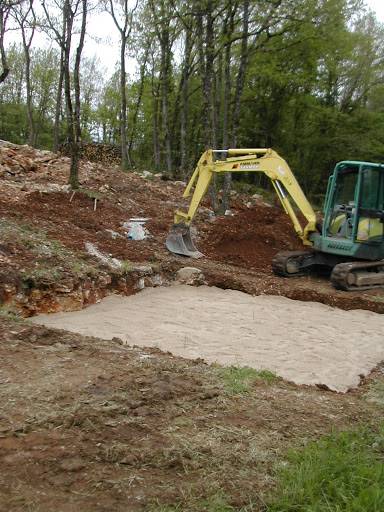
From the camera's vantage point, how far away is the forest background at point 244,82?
1769cm

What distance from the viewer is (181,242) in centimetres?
1246

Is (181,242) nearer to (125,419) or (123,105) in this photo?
(125,419)

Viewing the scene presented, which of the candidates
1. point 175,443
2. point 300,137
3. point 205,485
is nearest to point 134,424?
point 175,443

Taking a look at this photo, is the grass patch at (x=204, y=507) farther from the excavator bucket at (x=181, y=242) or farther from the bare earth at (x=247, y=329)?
the excavator bucket at (x=181, y=242)

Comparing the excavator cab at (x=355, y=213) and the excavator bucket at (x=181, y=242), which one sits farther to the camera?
the excavator bucket at (x=181, y=242)

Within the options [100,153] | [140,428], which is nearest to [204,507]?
[140,428]

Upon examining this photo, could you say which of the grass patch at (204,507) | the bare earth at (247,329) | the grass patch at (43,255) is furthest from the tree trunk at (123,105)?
the grass patch at (204,507)

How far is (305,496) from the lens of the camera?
2.75 metres

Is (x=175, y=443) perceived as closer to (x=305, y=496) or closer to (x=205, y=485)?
(x=205, y=485)

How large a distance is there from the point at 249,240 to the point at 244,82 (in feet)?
49.5

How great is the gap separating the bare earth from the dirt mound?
314 centimetres

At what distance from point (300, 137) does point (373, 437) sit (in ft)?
91.0

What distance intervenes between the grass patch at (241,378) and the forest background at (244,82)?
1053 centimetres

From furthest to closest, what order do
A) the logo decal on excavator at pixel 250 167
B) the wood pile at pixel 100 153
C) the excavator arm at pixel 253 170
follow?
the wood pile at pixel 100 153, the logo decal on excavator at pixel 250 167, the excavator arm at pixel 253 170
